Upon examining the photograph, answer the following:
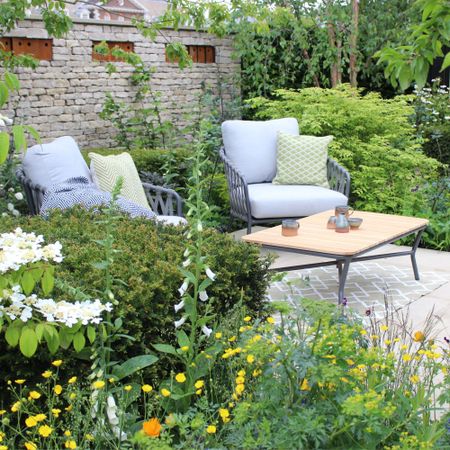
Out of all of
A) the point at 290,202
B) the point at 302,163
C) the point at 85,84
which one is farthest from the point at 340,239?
the point at 85,84

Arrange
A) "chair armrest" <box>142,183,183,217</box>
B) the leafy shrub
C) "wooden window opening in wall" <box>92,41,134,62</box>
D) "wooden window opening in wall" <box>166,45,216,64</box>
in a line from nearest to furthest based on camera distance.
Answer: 1. "chair armrest" <box>142,183,183,217</box>
2. the leafy shrub
3. "wooden window opening in wall" <box>92,41,134,62</box>
4. "wooden window opening in wall" <box>166,45,216,64</box>

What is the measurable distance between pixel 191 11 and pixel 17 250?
4466mm

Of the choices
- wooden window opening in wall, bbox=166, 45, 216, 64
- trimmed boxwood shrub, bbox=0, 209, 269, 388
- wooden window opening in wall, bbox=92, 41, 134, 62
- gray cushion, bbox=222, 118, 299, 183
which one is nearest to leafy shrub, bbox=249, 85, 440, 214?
gray cushion, bbox=222, 118, 299, 183

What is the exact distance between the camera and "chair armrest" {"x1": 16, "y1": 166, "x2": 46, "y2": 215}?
4.84 metres

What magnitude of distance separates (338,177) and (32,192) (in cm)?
279

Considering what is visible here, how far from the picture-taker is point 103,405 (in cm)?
Answer: 220

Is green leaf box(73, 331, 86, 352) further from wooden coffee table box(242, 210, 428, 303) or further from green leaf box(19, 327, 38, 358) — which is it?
wooden coffee table box(242, 210, 428, 303)

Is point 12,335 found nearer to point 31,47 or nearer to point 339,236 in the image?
point 339,236

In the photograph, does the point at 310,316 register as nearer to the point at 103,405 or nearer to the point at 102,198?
the point at 103,405

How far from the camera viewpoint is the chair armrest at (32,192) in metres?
4.84

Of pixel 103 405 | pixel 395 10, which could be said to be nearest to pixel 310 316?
pixel 103 405

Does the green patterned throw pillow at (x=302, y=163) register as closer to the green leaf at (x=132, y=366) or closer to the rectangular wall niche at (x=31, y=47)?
the rectangular wall niche at (x=31, y=47)

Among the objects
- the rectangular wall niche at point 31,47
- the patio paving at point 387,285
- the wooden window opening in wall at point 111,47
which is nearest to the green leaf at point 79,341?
the patio paving at point 387,285

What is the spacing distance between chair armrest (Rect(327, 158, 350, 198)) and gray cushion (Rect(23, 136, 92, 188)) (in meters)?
2.37
